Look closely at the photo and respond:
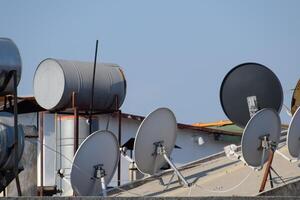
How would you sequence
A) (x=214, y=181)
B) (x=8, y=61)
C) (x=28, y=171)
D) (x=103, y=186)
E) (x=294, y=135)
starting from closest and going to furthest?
(x=8, y=61)
(x=103, y=186)
(x=294, y=135)
(x=28, y=171)
(x=214, y=181)

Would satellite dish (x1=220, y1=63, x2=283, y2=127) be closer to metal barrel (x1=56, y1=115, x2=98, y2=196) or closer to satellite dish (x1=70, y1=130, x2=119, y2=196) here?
satellite dish (x1=70, y1=130, x2=119, y2=196)

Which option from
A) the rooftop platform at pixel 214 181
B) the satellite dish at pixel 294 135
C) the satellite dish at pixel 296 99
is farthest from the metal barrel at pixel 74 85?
the satellite dish at pixel 294 135

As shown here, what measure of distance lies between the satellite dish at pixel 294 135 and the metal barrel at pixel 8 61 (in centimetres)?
508

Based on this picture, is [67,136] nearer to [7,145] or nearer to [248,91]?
[248,91]

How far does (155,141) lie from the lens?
1667cm

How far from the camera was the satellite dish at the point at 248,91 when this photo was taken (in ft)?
57.6

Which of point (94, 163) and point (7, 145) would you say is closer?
point (7, 145)

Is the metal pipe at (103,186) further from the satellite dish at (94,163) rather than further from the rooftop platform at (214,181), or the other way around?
the rooftop platform at (214,181)

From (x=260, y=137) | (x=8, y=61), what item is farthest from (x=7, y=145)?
(x=260, y=137)

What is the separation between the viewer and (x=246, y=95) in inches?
707

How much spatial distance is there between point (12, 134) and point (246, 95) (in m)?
5.88

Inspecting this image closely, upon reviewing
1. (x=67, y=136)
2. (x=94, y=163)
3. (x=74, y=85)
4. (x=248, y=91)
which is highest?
(x=248, y=91)

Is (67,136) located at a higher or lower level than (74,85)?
lower

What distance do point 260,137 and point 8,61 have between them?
185 inches
